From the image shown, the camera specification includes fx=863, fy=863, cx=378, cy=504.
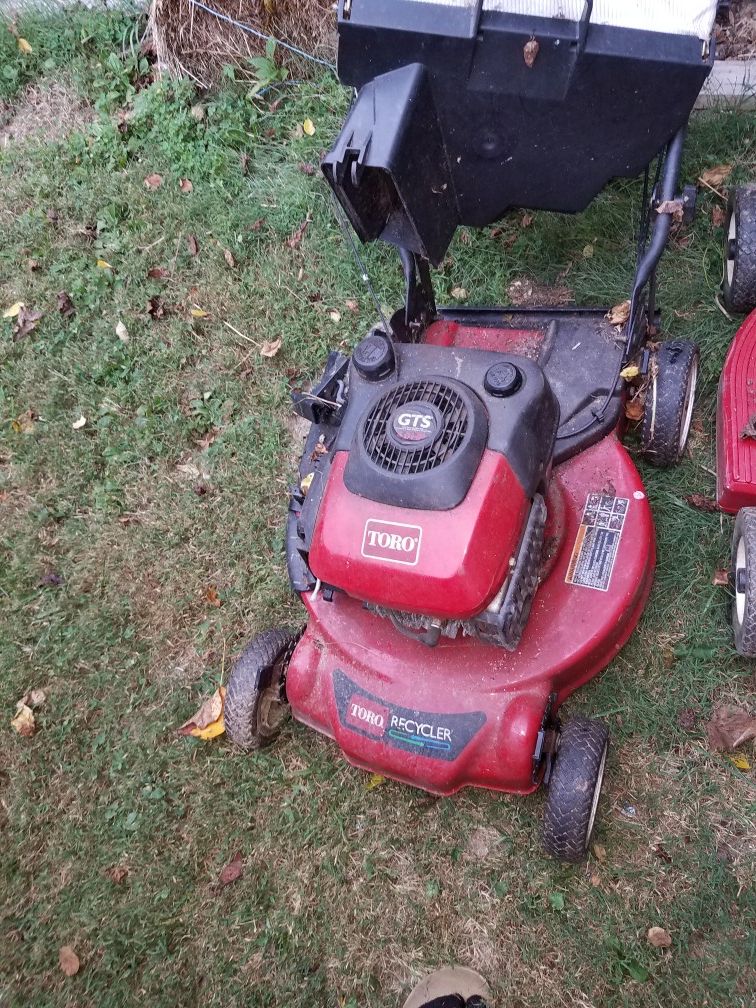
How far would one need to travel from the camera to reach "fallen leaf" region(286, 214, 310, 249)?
3770mm

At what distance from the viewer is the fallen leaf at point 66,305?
13.0 feet

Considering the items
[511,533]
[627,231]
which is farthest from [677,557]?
[627,231]

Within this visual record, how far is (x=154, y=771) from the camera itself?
299 centimetres

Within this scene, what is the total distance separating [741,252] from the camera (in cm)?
289

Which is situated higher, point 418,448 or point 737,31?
point 737,31

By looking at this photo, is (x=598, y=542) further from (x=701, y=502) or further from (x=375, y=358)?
(x=375, y=358)

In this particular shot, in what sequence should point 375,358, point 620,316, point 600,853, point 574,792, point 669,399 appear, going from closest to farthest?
point 375,358
point 574,792
point 600,853
point 669,399
point 620,316

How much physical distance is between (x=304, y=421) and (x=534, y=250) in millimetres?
A: 1135

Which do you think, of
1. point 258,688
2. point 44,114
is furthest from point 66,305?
point 258,688

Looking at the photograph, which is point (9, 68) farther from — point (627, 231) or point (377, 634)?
point (377, 634)

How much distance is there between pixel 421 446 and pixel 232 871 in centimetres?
162

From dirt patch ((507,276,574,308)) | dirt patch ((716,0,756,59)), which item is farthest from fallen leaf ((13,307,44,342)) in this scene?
dirt patch ((716,0,756,59))

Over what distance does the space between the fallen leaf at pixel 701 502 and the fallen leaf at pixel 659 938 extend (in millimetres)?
1304

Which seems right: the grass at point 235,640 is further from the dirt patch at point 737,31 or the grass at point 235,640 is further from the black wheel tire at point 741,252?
the dirt patch at point 737,31
